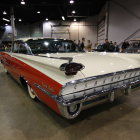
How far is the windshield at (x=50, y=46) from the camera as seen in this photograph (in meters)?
2.87

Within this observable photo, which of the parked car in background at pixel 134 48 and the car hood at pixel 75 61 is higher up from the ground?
the parked car in background at pixel 134 48

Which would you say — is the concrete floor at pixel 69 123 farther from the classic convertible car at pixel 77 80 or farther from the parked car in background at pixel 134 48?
the parked car in background at pixel 134 48

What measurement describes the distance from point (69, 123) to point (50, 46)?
1.72m

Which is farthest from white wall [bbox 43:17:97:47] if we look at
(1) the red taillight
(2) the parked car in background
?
(1) the red taillight

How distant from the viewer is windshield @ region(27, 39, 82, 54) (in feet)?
9.41

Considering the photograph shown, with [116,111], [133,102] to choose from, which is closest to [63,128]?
[116,111]

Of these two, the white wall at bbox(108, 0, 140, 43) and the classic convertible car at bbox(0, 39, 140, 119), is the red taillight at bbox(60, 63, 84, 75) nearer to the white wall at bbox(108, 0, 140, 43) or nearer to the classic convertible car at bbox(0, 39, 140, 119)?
the classic convertible car at bbox(0, 39, 140, 119)

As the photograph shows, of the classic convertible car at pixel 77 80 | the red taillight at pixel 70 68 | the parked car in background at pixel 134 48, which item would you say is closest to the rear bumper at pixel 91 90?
the classic convertible car at pixel 77 80

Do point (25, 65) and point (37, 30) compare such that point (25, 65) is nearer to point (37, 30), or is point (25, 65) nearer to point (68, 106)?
point (68, 106)

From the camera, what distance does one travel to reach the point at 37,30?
2173 centimetres

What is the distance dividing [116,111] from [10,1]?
12232 millimetres

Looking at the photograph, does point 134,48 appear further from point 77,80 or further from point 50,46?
point 77,80

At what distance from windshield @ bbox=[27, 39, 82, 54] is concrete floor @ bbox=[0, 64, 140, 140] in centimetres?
111

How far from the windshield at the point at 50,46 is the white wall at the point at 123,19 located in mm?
8544
